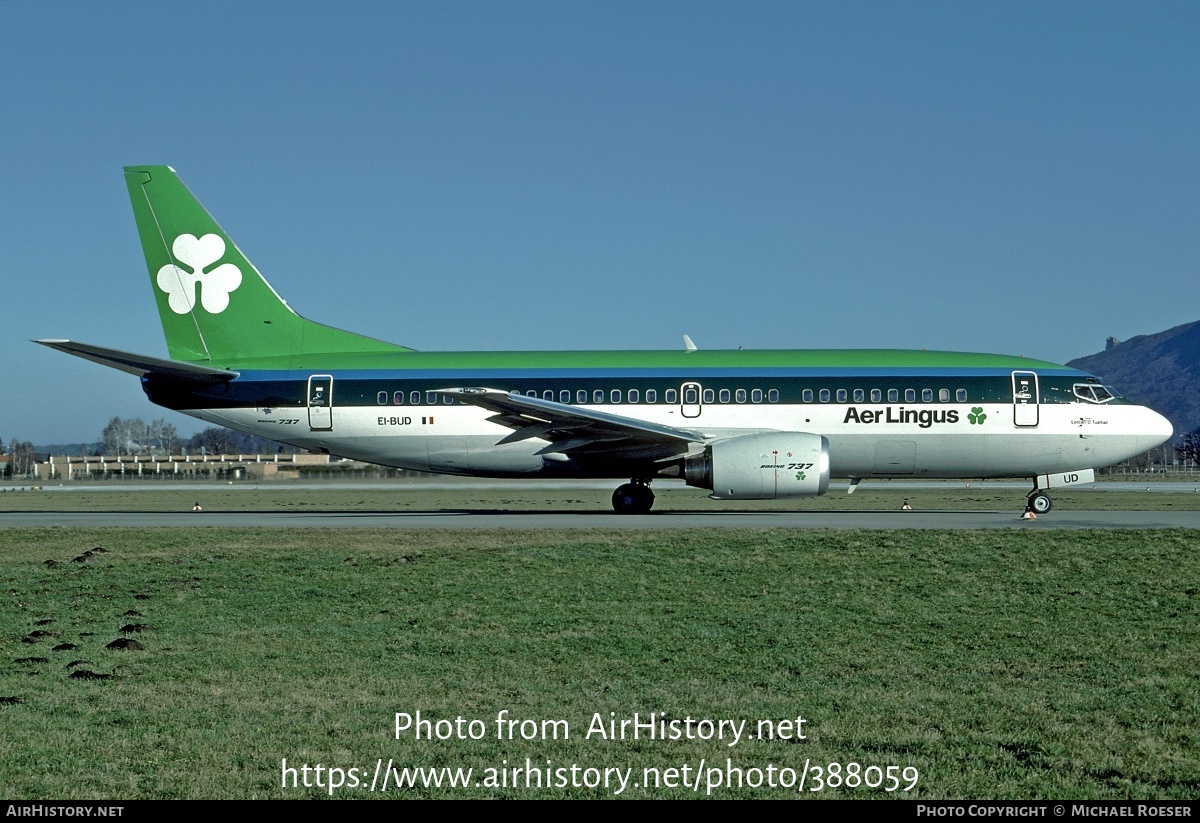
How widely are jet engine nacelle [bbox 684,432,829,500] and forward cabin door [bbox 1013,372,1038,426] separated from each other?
18.0 feet

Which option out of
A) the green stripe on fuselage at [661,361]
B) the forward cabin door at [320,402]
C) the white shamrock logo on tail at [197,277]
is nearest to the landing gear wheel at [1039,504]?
the green stripe on fuselage at [661,361]

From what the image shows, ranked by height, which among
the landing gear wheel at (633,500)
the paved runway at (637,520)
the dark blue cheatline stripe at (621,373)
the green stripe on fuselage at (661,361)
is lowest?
the paved runway at (637,520)

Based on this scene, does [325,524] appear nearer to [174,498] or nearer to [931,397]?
[931,397]

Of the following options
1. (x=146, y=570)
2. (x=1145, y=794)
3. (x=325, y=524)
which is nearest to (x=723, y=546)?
(x=146, y=570)

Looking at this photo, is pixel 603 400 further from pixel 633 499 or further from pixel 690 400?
pixel 633 499

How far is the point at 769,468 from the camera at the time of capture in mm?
25375

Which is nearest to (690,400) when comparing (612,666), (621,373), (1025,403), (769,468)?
(621,373)

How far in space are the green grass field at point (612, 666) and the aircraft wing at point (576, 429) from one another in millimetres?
9033

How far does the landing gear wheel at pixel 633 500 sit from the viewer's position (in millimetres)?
28094

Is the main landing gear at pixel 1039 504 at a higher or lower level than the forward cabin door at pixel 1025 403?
lower

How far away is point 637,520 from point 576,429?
3242 mm

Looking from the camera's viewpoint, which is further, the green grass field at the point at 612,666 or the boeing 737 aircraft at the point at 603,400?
the boeing 737 aircraft at the point at 603,400

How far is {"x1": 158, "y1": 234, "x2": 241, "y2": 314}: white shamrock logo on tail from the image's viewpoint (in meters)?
29.0

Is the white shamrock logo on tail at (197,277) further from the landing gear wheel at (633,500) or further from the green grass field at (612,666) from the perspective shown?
the green grass field at (612,666)
